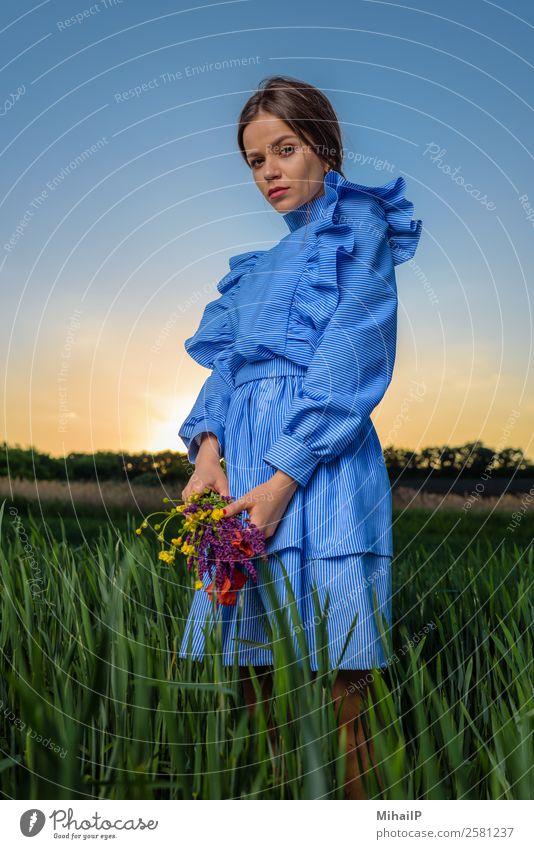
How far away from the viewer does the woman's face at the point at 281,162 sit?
4.86ft

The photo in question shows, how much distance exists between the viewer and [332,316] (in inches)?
54.6

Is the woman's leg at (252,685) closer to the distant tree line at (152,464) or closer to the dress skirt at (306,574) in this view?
the dress skirt at (306,574)

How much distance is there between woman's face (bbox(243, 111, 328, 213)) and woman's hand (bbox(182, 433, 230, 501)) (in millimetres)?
444

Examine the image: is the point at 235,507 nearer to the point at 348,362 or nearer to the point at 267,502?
the point at 267,502

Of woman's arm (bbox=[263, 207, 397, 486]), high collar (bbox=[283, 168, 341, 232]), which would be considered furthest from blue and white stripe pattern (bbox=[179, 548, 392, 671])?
high collar (bbox=[283, 168, 341, 232])

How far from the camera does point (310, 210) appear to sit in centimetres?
153

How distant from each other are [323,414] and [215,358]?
402mm

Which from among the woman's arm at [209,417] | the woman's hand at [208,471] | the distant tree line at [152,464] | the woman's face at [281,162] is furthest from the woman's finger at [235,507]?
the distant tree line at [152,464]

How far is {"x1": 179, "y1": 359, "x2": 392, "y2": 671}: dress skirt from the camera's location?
1343 millimetres

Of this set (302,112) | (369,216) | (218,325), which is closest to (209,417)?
(218,325)

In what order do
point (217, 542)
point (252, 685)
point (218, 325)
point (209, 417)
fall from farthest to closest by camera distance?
point (218, 325), point (209, 417), point (252, 685), point (217, 542)
